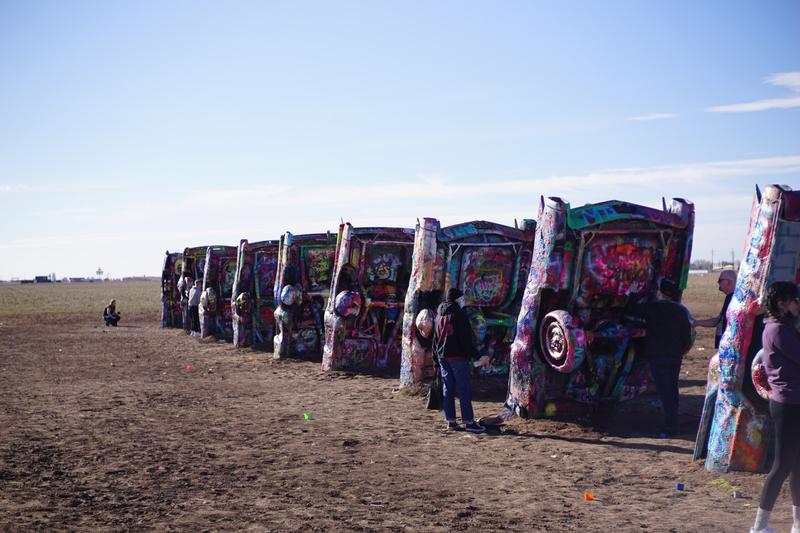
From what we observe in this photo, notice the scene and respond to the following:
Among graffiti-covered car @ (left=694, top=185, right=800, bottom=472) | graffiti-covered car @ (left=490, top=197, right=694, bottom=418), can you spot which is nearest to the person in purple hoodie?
graffiti-covered car @ (left=694, top=185, right=800, bottom=472)

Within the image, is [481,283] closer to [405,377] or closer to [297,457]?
[405,377]

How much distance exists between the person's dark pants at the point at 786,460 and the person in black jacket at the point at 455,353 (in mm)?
4474

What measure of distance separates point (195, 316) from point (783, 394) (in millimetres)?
22336

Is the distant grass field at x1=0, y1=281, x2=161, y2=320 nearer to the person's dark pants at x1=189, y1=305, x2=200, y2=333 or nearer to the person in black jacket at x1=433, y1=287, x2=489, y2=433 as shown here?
the person's dark pants at x1=189, y1=305, x2=200, y2=333

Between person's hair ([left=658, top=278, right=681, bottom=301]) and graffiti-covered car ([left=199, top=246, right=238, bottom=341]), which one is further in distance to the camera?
graffiti-covered car ([left=199, top=246, right=238, bottom=341])

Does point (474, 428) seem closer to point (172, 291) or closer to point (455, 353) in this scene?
point (455, 353)

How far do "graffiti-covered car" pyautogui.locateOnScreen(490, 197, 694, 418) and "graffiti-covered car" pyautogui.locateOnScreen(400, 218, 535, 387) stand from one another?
2.46 metres

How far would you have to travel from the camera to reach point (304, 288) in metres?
18.0

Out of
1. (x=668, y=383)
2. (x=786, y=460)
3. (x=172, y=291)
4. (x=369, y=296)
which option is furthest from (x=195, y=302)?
(x=786, y=460)

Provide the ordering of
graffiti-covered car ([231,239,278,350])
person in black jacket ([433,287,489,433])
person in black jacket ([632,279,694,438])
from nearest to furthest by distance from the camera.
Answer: person in black jacket ([632,279,694,438]) < person in black jacket ([433,287,489,433]) < graffiti-covered car ([231,239,278,350])

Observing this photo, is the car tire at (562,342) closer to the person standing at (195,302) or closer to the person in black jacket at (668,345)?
the person in black jacket at (668,345)

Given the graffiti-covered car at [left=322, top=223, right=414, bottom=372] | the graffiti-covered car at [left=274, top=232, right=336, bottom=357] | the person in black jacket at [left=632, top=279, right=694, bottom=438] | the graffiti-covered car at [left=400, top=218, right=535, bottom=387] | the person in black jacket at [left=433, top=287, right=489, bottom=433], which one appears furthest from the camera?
the graffiti-covered car at [left=274, top=232, right=336, bottom=357]

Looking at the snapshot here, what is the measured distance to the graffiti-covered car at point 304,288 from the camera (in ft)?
58.9

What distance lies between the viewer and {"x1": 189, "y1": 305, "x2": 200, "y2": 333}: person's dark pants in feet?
84.0
